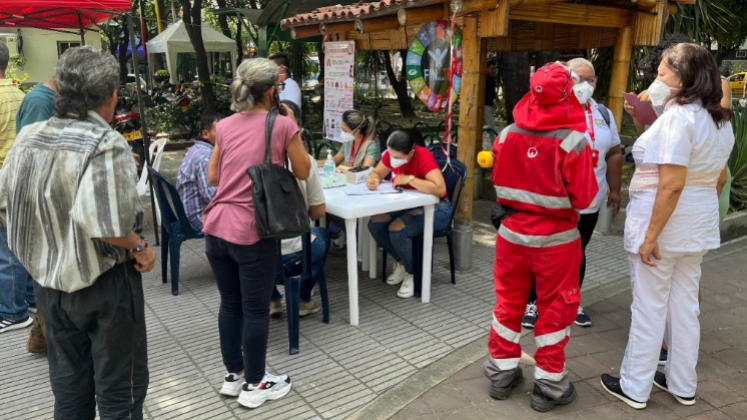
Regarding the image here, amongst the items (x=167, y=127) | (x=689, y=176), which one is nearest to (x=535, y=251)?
(x=689, y=176)

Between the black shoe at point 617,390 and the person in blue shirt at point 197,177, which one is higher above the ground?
the person in blue shirt at point 197,177

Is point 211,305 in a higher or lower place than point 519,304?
lower

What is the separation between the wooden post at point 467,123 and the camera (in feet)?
14.7

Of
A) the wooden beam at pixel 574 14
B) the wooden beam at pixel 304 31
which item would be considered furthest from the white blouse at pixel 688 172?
the wooden beam at pixel 304 31

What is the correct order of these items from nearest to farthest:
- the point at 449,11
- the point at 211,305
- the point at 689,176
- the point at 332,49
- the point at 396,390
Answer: the point at 689,176, the point at 396,390, the point at 211,305, the point at 449,11, the point at 332,49

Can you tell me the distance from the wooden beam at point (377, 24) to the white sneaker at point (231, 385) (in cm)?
356

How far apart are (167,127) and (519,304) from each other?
445 inches

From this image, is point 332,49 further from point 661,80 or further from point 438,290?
point 661,80

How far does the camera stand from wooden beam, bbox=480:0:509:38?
4.12 meters

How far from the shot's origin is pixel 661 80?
8.72 ft

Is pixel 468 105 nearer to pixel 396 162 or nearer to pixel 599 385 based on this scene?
pixel 396 162

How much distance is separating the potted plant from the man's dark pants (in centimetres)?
2153

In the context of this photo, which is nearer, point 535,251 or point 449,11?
point 535,251

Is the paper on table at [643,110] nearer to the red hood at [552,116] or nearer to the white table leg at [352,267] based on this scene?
the red hood at [552,116]
